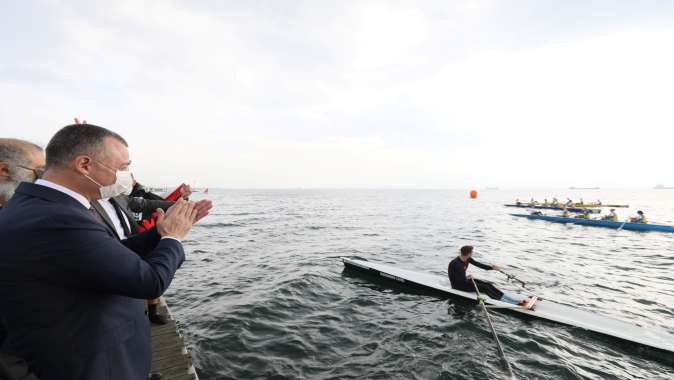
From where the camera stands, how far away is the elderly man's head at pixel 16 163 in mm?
3055

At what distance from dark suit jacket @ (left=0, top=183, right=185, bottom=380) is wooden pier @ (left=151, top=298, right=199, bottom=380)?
3471mm

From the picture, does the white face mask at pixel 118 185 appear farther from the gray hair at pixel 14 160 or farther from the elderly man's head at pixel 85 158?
the gray hair at pixel 14 160

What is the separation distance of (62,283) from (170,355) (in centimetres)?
448

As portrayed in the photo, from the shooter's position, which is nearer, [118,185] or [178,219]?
[178,219]

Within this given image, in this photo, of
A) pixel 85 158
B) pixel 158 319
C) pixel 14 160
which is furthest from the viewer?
pixel 158 319

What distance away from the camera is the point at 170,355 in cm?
509

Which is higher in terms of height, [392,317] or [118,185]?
[118,185]

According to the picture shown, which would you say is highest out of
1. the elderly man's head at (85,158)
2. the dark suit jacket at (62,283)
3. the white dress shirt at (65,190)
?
the elderly man's head at (85,158)

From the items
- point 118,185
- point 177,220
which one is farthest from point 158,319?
point 177,220


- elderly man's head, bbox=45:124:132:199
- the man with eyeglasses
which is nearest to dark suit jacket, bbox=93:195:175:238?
the man with eyeglasses

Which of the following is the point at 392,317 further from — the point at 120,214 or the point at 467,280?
the point at 120,214

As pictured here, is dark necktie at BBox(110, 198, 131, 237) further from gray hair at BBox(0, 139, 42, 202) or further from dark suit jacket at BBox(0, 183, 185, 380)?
dark suit jacket at BBox(0, 183, 185, 380)

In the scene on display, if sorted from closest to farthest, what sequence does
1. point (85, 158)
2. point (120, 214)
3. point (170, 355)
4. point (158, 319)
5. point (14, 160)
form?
1. point (85, 158)
2. point (14, 160)
3. point (120, 214)
4. point (170, 355)
5. point (158, 319)

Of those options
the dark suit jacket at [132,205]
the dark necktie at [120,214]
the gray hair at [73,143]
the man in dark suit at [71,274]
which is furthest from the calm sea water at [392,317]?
the gray hair at [73,143]
